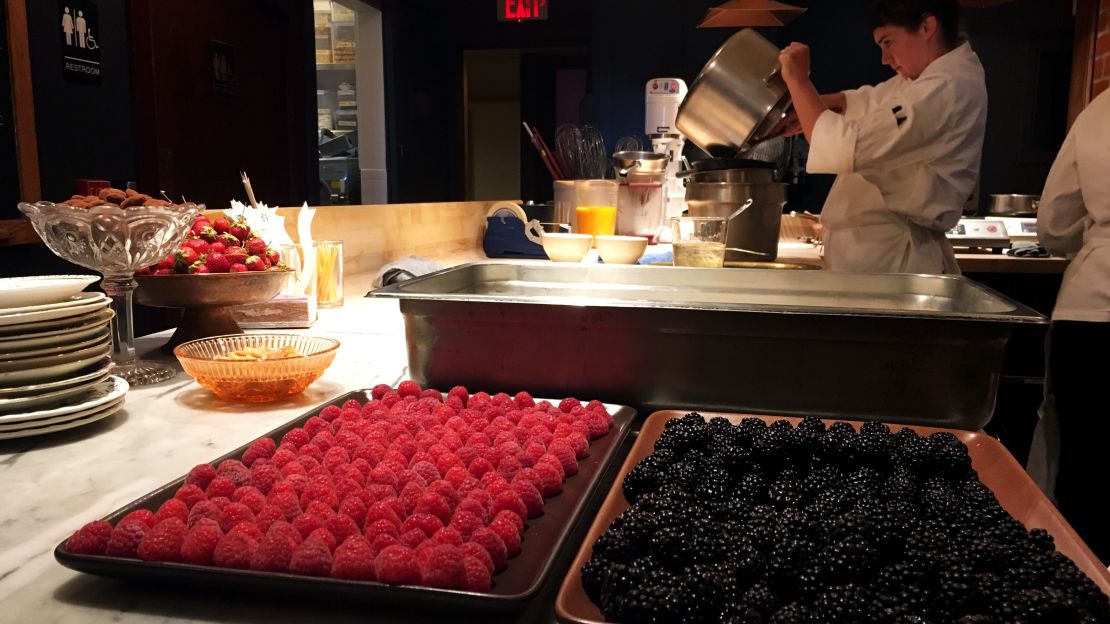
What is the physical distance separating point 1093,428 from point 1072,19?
136 inches

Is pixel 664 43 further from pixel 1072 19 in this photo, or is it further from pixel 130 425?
pixel 130 425

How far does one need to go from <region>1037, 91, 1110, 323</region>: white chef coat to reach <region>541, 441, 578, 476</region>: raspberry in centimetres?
190

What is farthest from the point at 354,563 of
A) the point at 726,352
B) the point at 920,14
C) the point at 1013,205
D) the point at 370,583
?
the point at 1013,205

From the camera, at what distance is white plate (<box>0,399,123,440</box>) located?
0.85 m

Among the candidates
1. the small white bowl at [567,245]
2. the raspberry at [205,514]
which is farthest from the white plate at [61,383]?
the small white bowl at [567,245]

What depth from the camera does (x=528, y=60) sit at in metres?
8.32

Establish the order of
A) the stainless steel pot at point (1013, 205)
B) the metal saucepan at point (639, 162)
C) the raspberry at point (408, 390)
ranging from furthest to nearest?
the stainless steel pot at point (1013, 205) → the metal saucepan at point (639, 162) → the raspberry at point (408, 390)

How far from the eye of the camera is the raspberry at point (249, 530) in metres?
0.56

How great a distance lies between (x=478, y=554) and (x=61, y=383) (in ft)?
1.99

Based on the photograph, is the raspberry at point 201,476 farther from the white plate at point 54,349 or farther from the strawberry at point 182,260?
the strawberry at point 182,260

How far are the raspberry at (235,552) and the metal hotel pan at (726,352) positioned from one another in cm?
46

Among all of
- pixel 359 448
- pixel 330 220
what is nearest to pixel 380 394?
pixel 359 448

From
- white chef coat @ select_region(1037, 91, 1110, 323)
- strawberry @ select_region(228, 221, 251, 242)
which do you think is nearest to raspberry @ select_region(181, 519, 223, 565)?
strawberry @ select_region(228, 221, 251, 242)

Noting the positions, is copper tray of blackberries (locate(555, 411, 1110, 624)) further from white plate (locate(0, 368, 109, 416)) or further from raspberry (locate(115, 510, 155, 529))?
white plate (locate(0, 368, 109, 416))
